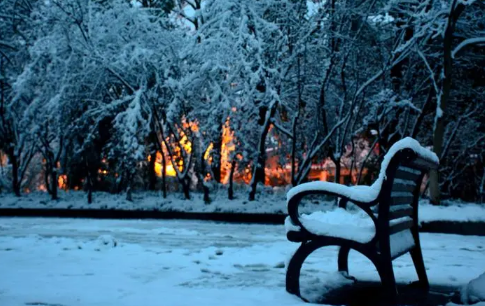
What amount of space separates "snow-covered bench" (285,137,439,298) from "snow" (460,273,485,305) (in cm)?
50

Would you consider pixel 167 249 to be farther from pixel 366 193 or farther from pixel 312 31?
pixel 312 31

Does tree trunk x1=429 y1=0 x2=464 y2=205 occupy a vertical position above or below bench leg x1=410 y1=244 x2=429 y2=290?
above

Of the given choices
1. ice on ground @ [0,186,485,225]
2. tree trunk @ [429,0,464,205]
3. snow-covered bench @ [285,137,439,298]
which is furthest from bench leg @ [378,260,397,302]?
tree trunk @ [429,0,464,205]

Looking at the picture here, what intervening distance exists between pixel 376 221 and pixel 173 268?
91.4 inches

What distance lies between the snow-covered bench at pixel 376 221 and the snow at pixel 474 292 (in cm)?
50

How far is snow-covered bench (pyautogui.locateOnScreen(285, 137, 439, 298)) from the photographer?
10.3 feet

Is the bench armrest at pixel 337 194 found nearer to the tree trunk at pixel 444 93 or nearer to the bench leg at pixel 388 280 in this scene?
the bench leg at pixel 388 280

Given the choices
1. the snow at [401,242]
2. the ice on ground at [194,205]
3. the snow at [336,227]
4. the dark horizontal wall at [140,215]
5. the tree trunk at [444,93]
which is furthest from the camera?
the ice on ground at [194,205]

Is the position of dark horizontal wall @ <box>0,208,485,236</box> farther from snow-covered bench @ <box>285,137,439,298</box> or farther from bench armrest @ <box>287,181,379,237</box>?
bench armrest @ <box>287,181,379,237</box>

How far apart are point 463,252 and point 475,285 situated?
3029 mm

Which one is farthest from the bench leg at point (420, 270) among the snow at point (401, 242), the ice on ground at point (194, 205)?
the ice on ground at point (194, 205)

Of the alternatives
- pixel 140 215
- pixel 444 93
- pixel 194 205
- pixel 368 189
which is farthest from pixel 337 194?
pixel 194 205

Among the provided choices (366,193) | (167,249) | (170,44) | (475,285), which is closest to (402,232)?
(475,285)

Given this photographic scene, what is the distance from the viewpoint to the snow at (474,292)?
10.9 ft
